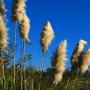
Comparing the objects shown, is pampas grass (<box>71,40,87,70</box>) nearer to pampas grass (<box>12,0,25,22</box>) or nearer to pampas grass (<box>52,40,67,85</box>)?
pampas grass (<box>52,40,67,85</box>)

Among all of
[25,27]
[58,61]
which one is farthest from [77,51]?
[58,61]

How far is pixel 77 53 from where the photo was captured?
25.1 feet

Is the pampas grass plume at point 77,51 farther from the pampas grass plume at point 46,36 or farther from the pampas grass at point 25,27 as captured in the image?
the pampas grass at point 25,27

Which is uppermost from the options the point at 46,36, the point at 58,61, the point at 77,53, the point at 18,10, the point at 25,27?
the point at 18,10

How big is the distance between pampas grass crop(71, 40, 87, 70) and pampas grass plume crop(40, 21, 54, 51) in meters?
0.49

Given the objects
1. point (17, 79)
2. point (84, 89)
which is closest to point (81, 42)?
point (17, 79)

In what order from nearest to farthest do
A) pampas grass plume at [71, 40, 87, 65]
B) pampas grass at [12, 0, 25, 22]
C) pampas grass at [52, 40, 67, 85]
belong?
pampas grass at [52, 40, 67, 85], pampas grass plume at [71, 40, 87, 65], pampas grass at [12, 0, 25, 22]

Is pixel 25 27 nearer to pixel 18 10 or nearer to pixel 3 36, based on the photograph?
pixel 18 10

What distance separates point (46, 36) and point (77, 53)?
62 centimetres

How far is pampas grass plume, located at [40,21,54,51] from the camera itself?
7.52 meters

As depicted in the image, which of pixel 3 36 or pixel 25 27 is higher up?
pixel 25 27

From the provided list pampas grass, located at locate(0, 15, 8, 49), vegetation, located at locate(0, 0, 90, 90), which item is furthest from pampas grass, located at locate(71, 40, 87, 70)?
pampas grass, located at locate(0, 15, 8, 49)

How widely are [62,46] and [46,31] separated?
102 centimetres

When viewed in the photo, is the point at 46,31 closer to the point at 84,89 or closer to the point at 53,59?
the point at 53,59
